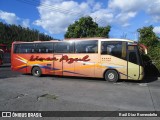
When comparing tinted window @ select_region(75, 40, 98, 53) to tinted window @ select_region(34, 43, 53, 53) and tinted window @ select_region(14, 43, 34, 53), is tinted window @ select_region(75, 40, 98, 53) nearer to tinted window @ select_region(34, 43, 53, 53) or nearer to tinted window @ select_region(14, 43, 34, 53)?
tinted window @ select_region(34, 43, 53, 53)

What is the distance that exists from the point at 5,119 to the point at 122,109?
12.3 feet

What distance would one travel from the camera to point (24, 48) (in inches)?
658

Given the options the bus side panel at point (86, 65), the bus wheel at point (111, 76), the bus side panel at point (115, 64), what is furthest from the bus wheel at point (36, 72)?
the bus wheel at point (111, 76)

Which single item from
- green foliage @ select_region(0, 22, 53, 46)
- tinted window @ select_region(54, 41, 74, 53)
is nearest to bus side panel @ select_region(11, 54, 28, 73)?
tinted window @ select_region(54, 41, 74, 53)

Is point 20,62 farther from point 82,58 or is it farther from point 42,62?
point 82,58

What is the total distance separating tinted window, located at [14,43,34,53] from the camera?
16.4 m

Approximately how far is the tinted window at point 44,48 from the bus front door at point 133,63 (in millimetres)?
5544

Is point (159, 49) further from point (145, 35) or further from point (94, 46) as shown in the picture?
point (145, 35)

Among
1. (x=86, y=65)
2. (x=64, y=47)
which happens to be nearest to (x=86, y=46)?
(x=86, y=65)

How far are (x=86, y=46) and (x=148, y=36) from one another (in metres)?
17.7

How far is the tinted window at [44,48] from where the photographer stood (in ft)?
51.4

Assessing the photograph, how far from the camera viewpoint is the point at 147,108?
304 inches

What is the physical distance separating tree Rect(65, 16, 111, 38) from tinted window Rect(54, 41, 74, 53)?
23258 millimetres

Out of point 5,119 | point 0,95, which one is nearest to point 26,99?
point 0,95
